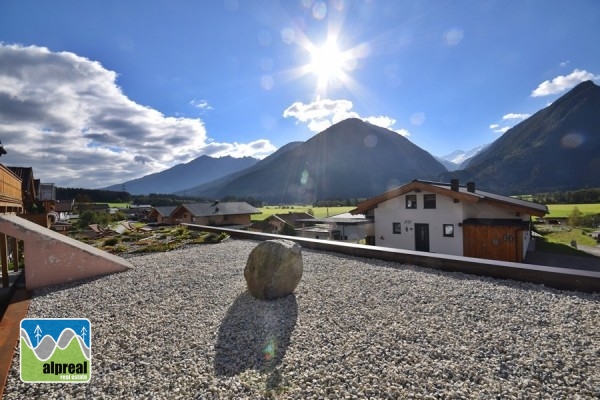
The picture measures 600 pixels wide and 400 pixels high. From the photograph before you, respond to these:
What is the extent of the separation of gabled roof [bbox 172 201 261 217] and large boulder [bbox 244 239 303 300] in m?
42.1

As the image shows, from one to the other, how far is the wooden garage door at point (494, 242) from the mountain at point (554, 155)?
130759 millimetres

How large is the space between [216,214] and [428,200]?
36.3m

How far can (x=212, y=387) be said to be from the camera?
366 centimetres

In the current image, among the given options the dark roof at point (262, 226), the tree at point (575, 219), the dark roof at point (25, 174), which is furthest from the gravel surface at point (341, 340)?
the tree at point (575, 219)

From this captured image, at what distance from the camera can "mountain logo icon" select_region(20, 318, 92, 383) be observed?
13.5ft

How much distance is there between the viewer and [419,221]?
20.6 meters

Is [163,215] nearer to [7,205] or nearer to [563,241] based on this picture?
[7,205]

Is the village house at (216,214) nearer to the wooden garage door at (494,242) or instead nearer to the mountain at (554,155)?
the wooden garage door at (494,242)

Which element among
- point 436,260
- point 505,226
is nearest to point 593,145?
point 505,226

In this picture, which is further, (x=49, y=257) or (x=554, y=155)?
(x=554, y=155)

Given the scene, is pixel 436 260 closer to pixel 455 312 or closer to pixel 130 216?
pixel 455 312

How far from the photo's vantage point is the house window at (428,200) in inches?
792

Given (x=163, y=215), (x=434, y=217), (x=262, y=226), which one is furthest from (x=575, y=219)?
(x=163, y=215)

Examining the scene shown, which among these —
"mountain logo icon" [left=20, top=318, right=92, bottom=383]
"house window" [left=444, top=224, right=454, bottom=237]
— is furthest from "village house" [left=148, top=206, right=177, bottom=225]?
"mountain logo icon" [left=20, top=318, right=92, bottom=383]
